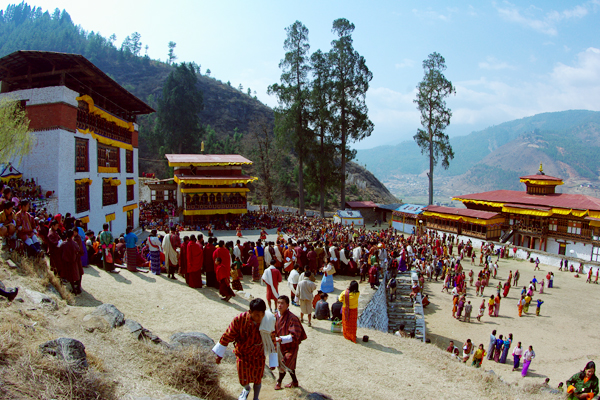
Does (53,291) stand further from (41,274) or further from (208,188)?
(208,188)

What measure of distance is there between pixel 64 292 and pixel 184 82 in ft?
142

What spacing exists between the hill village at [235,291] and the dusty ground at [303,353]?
4 centimetres

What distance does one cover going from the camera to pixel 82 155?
16812 millimetres

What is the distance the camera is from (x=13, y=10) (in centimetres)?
11481

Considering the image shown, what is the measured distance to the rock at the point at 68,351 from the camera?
3678 mm

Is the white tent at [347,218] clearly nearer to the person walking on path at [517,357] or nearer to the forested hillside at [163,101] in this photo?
the forested hillside at [163,101]

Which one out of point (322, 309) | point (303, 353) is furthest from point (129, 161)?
point (303, 353)

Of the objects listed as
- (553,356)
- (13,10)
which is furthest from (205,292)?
(13,10)

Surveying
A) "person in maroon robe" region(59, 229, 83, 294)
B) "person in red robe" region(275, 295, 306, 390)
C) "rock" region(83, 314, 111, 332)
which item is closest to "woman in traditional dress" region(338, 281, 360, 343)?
"person in red robe" region(275, 295, 306, 390)

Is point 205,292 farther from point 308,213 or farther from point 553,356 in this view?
point 308,213

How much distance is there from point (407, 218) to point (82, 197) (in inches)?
1042

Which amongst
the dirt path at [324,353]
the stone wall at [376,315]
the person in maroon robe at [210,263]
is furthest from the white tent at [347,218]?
the dirt path at [324,353]

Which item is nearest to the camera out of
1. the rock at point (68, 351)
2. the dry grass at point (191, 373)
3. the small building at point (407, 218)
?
the rock at point (68, 351)

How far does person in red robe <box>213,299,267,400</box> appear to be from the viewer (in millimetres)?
4105
